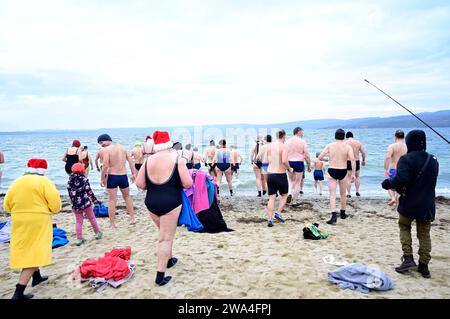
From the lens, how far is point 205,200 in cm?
544

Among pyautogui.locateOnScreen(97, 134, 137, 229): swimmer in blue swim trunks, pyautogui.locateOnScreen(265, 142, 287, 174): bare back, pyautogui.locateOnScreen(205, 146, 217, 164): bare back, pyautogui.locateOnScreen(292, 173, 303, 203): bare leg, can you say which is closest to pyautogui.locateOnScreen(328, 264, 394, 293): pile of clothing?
pyautogui.locateOnScreen(265, 142, 287, 174): bare back

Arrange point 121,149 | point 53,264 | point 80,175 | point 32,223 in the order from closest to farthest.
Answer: point 32,223
point 53,264
point 80,175
point 121,149

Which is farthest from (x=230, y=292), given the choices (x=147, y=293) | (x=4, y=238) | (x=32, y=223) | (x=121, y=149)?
(x=4, y=238)

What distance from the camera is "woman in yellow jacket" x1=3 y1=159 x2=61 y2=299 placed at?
3367 mm

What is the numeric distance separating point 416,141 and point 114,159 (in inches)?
213

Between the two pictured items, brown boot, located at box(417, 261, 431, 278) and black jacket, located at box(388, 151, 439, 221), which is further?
brown boot, located at box(417, 261, 431, 278)

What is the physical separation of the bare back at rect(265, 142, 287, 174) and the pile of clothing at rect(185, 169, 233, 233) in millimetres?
1485

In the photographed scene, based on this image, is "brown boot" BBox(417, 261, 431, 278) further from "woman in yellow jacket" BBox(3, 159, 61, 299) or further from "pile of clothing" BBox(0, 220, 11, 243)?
"pile of clothing" BBox(0, 220, 11, 243)

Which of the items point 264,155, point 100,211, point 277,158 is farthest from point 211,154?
point 277,158

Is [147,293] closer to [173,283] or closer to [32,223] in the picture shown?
[173,283]

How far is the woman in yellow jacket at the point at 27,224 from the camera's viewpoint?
133 inches
